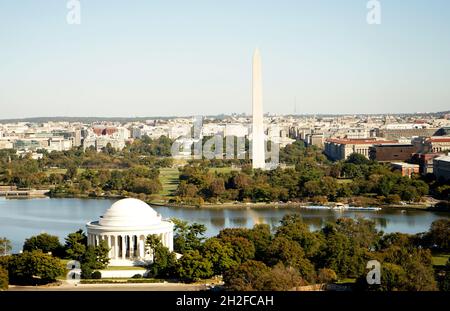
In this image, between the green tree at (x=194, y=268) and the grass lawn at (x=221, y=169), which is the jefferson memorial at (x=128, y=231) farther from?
the grass lawn at (x=221, y=169)

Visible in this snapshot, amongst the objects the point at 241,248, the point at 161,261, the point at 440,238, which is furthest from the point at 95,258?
the point at 440,238

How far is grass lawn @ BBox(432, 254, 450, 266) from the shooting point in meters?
17.7

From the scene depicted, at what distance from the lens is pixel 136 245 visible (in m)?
18.1

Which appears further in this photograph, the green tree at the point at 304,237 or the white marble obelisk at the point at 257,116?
the white marble obelisk at the point at 257,116

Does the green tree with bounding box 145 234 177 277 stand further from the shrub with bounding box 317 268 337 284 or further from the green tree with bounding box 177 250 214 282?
the shrub with bounding box 317 268 337 284

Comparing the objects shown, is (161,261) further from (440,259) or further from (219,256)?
(440,259)

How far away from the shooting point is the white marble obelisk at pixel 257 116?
36.3 m

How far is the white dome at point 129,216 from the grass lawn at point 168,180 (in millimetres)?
15696

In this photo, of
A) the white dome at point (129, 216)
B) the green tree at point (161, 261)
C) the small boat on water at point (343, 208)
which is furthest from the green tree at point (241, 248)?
the small boat on water at point (343, 208)

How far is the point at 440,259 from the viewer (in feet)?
59.8

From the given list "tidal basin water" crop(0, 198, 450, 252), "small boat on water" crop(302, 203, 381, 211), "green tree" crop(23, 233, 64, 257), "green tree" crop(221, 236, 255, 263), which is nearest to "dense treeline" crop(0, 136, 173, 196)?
"tidal basin water" crop(0, 198, 450, 252)

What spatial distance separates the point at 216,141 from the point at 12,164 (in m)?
13.2

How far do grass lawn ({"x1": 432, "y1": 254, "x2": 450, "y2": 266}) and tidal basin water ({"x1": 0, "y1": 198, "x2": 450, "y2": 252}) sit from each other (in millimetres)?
4552
